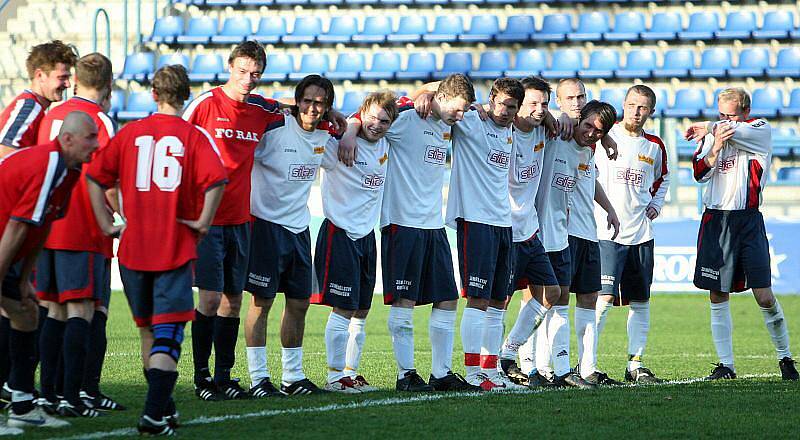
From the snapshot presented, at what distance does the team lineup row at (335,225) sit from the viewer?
575 centimetres

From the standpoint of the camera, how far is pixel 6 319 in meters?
6.32

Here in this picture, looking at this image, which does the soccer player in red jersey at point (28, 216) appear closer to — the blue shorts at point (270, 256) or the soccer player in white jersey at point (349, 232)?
the blue shorts at point (270, 256)

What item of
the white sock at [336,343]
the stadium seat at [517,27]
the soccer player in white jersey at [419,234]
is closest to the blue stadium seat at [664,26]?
the stadium seat at [517,27]

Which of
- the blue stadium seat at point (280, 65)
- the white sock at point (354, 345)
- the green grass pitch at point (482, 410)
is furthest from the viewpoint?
the blue stadium seat at point (280, 65)

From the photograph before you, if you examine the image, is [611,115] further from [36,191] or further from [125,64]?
[125,64]

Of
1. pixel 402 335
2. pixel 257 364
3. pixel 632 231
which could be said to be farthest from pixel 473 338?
pixel 632 231

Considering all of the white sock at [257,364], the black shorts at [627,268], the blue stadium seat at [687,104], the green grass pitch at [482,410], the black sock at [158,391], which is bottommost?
the green grass pitch at [482,410]

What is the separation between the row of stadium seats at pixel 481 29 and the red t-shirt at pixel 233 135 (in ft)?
50.4

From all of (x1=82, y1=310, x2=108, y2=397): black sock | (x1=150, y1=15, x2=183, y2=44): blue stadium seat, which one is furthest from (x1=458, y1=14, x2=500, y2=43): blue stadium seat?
(x1=82, y1=310, x2=108, y2=397): black sock

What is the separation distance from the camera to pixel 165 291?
18.8 ft

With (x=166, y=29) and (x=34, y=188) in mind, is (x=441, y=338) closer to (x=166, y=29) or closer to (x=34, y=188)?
(x=34, y=188)

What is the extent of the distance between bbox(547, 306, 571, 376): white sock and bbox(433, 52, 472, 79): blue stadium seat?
1380cm

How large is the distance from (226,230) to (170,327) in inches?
57.6

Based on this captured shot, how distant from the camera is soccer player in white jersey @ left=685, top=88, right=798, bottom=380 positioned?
30.0ft
